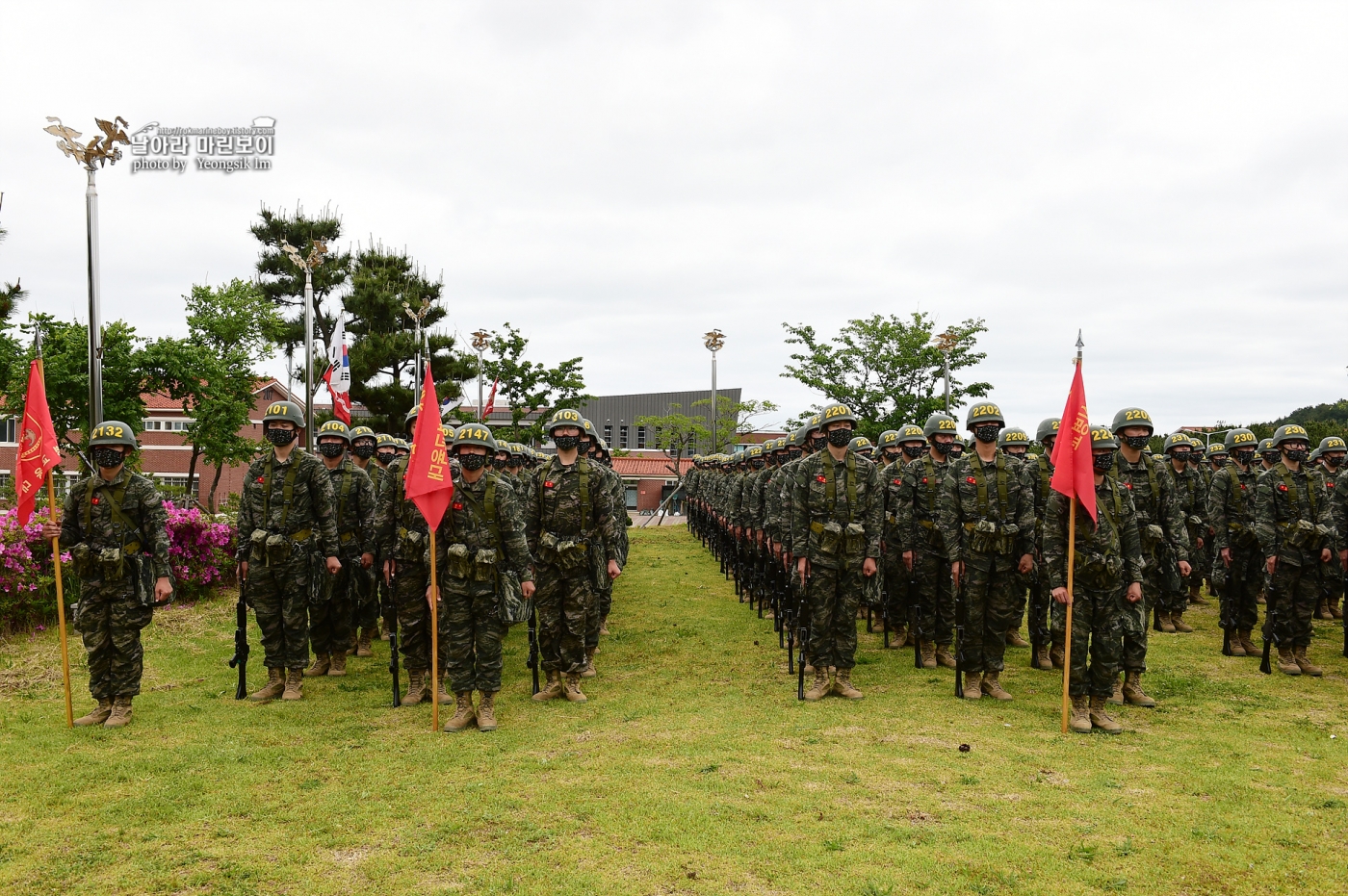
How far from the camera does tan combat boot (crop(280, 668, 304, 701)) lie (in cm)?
857

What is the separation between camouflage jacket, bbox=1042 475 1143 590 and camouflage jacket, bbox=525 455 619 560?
13.5 ft

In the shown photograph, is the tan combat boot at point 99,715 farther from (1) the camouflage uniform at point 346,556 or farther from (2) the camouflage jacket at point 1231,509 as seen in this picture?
(2) the camouflage jacket at point 1231,509

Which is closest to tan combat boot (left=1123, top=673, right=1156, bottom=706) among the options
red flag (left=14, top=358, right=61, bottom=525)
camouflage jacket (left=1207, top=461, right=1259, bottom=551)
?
camouflage jacket (left=1207, top=461, right=1259, bottom=551)

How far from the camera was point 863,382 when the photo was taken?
1166 inches

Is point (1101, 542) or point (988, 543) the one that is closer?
point (1101, 542)

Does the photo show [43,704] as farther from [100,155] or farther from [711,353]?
[711,353]

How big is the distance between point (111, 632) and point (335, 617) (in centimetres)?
252

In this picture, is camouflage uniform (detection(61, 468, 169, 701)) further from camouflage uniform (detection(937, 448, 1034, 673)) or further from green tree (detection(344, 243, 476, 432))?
green tree (detection(344, 243, 476, 432))

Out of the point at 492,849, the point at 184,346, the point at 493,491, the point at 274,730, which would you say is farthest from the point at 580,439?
the point at 184,346

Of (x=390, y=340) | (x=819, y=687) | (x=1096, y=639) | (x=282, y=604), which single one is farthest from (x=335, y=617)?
(x=390, y=340)

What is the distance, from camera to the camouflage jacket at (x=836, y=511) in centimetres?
827

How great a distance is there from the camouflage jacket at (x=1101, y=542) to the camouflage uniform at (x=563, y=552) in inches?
165

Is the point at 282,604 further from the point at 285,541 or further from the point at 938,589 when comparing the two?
the point at 938,589

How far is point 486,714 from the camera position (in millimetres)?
7539
